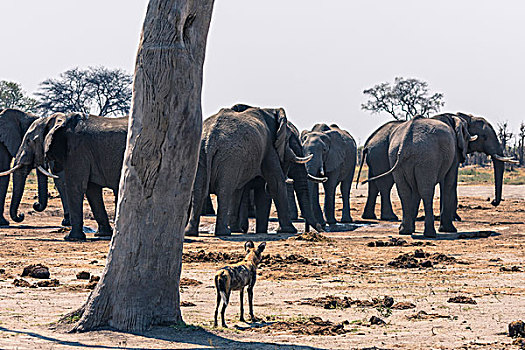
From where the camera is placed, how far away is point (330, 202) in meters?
24.5

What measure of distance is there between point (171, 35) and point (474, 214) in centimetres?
2114

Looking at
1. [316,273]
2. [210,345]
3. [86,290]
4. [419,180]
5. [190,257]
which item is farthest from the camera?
[419,180]

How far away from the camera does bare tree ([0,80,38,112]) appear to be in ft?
238

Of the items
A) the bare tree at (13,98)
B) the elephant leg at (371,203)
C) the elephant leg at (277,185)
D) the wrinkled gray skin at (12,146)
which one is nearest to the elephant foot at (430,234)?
the elephant leg at (277,185)

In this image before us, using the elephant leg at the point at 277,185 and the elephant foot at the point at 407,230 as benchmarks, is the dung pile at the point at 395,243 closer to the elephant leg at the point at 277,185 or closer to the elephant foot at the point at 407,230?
the elephant foot at the point at 407,230

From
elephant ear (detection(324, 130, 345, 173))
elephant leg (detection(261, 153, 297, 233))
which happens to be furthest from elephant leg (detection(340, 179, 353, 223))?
elephant leg (detection(261, 153, 297, 233))

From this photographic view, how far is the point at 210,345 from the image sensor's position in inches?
283

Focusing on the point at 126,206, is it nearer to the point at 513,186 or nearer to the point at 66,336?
the point at 66,336

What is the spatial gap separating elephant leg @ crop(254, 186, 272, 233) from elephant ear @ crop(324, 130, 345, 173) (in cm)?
525

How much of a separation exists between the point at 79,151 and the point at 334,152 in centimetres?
1006

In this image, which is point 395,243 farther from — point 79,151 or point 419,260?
point 79,151

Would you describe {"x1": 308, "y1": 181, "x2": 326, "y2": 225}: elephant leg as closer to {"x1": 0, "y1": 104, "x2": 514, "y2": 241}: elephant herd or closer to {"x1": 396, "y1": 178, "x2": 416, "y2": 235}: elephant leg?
{"x1": 0, "y1": 104, "x2": 514, "y2": 241}: elephant herd

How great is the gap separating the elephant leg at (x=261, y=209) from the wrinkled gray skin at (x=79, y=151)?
386cm

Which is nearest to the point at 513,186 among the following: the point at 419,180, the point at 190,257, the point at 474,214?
the point at 474,214
